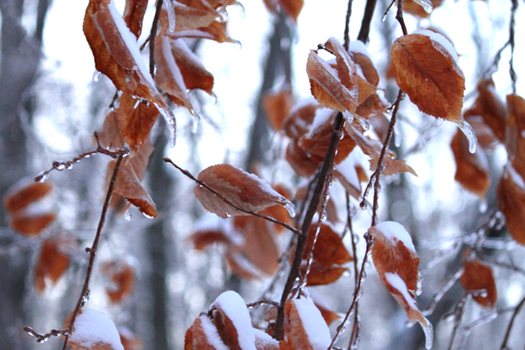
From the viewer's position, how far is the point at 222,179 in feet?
1.60

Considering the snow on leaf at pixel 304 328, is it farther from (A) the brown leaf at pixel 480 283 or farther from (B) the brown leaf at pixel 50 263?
(B) the brown leaf at pixel 50 263

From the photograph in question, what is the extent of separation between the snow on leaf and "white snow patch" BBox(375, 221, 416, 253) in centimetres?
7

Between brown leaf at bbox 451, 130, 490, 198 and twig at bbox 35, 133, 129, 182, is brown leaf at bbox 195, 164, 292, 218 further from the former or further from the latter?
brown leaf at bbox 451, 130, 490, 198

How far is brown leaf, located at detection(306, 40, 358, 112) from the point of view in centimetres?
42

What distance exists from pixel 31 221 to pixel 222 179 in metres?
1.25

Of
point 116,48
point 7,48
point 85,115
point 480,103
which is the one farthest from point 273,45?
point 85,115

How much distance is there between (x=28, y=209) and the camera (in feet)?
5.25

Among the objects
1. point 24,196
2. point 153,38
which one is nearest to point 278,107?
point 24,196

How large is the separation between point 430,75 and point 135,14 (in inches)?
8.0

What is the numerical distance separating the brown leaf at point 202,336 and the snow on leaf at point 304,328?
0.05 metres

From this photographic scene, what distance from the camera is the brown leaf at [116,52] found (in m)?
0.39

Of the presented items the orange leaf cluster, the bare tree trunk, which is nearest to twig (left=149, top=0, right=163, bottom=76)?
the orange leaf cluster

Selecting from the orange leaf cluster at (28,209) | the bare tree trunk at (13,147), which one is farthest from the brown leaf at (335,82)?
the bare tree trunk at (13,147)

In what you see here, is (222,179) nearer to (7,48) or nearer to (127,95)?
(127,95)
